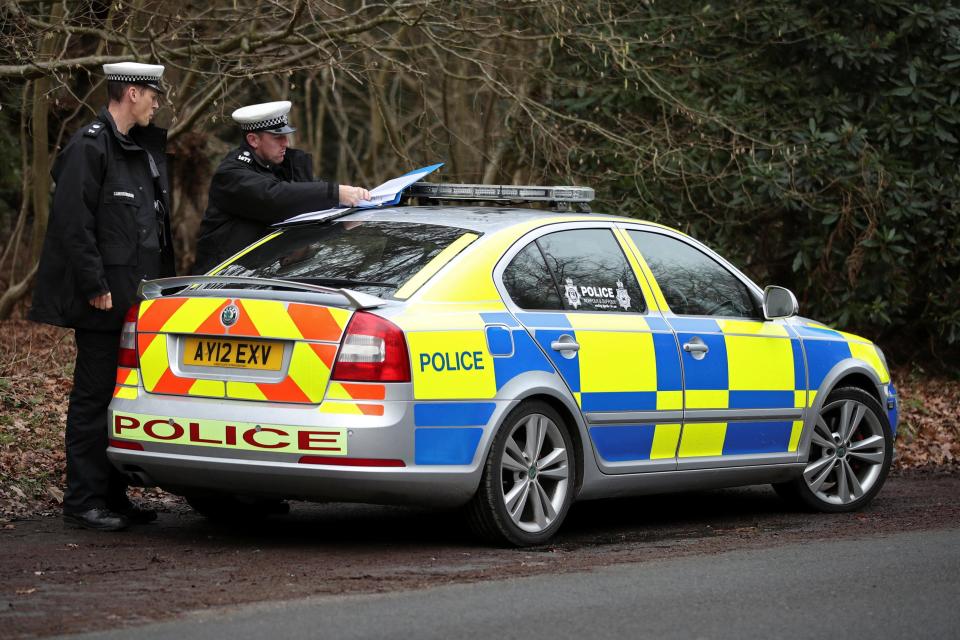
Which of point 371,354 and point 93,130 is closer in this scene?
point 371,354

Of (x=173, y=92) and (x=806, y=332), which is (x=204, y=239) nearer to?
(x=806, y=332)

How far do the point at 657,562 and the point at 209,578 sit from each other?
1875 mm

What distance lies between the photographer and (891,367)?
15648 mm

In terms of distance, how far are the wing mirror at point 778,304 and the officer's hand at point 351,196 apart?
7.26ft

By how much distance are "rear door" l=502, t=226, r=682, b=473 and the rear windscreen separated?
42 cm

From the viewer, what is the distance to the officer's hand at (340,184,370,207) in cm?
747

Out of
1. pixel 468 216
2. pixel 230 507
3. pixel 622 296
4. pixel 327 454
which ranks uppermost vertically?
pixel 468 216

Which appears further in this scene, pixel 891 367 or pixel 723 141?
pixel 891 367

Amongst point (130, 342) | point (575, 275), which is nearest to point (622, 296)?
point (575, 275)

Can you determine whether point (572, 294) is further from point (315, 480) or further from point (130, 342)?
point (130, 342)

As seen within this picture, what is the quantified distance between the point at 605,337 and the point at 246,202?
6.57 ft

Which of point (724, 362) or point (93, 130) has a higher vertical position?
point (93, 130)

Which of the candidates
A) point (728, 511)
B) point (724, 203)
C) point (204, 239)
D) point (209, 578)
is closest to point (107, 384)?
point (204, 239)

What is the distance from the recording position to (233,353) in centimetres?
636
